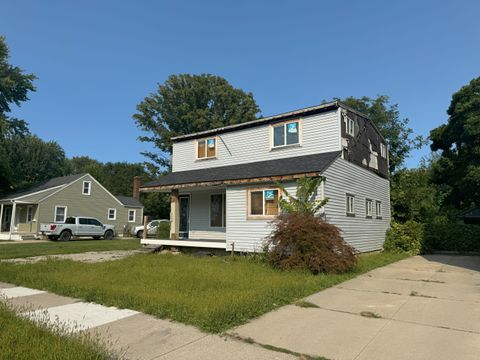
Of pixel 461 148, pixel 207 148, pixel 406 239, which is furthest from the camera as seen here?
pixel 461 148

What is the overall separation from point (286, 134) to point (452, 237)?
1147cm

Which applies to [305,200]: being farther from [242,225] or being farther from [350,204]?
[350,204]

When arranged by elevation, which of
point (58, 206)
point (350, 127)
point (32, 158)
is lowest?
point (58, 206)

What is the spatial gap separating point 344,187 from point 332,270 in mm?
4928

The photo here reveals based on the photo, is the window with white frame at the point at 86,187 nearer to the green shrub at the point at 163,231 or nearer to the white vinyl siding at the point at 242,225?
the green shrub at the point at 163,231

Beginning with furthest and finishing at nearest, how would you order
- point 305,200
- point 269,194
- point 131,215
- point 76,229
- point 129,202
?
point 129,202
point 131,215
point 76,229
point 269,194
point 305,200

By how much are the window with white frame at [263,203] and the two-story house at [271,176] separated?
0.12 feet

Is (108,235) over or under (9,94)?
under

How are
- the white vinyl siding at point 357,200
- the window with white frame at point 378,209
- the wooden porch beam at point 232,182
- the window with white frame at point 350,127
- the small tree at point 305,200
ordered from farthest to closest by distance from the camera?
1. the window with white frame at point 378,209
2. the window with white frame at point 350,127
3. the white vinyl siding at point 357,200
4. the wooden porch beam at point 232,182
5. the small tree at point 305,200

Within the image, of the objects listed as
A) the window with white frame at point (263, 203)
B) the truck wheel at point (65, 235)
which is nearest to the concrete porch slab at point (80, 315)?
the window with white frame at point (263, 203)

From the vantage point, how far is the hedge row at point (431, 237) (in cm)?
1811

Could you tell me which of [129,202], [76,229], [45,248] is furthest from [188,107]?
[45,248]

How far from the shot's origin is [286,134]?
1562cm

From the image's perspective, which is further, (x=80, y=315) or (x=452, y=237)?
(x=452, y=237)
